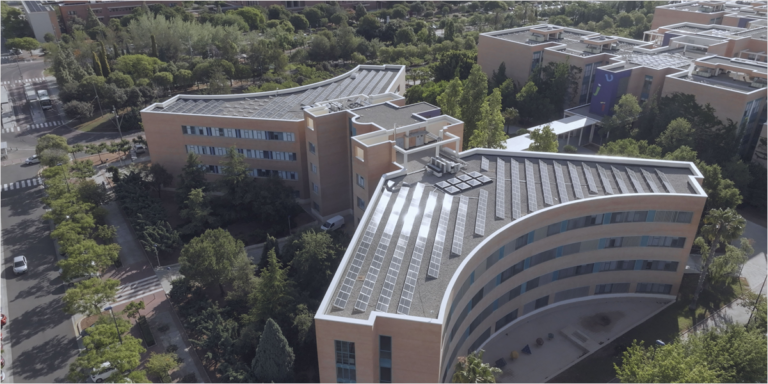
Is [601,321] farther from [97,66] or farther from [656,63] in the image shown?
[97,66]

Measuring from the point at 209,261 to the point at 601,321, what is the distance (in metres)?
38.7

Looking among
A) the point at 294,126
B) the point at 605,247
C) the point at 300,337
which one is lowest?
the point at 300,337

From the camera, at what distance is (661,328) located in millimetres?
49281

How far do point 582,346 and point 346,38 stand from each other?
106 meters

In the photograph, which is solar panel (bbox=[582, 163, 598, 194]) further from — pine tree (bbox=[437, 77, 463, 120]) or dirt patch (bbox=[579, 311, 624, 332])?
pine tree (bbox=[437, 77, 463, 120])

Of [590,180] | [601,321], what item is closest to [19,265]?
[590,180]

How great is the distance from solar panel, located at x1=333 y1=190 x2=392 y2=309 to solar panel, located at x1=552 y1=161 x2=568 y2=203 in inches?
620

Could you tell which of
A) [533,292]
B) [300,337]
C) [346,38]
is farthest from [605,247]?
[346,38]

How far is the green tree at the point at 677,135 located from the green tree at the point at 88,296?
6931 centimetres

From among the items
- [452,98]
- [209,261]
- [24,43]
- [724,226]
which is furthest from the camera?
[24,43]

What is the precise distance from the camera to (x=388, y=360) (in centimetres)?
3422

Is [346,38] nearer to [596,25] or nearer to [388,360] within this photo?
[596,25]

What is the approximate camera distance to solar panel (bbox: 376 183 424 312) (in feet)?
112

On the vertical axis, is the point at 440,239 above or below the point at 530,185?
below
